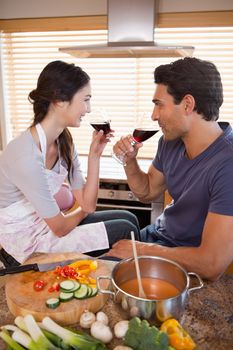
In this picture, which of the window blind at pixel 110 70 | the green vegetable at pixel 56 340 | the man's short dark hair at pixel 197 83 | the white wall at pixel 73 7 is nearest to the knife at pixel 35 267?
the green vegetable at pixel 56 340

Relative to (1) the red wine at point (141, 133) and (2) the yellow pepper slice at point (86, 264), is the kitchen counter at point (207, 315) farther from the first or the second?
(1) the red wine at point (141, 133)

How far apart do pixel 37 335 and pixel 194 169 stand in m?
0.84

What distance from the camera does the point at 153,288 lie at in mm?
825

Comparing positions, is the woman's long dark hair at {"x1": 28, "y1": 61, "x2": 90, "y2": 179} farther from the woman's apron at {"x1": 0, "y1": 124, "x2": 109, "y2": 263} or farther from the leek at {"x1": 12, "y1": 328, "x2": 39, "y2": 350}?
the leek at {"x1": 12, "y1": 328, "x2": 39, "y2": 350}

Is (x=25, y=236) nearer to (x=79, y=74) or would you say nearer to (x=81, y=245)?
(x=81, y=245)

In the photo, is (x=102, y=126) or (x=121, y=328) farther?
(x=102, y=126)

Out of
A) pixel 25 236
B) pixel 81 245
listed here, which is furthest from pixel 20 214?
pixel 81 245

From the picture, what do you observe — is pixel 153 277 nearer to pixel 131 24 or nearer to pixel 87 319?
pixel 87 319

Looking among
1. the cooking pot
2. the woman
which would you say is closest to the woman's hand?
the woman

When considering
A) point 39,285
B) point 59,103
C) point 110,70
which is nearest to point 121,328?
point 39,285

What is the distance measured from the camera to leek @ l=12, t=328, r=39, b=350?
64 cm

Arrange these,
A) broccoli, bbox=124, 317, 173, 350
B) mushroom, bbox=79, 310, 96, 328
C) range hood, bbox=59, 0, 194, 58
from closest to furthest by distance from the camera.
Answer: broccoli, bbox=124, 317, 173, 350 → mushroom, bbox=79, 310, 96, 328 → range hood, bbox=59, 0, 194, 58

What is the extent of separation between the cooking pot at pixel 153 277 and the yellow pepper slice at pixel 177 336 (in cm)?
Answer: 2

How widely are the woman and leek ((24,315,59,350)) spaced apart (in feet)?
1.55
